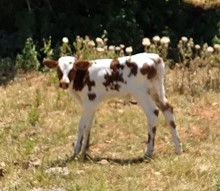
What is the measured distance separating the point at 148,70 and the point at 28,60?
4.80 metres

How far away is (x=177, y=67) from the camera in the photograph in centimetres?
1028

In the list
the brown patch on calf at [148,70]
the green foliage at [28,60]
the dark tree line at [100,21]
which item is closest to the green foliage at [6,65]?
the green foliage at [28,60]

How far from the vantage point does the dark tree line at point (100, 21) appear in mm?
11812

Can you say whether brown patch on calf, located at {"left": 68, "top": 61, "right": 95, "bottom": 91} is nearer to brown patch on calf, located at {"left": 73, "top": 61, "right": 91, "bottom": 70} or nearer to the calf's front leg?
brown patch on calf, located at {"left": 73, "top": 61, "right": 91, "bottom": 70}

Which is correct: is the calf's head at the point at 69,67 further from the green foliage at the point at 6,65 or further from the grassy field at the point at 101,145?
the green foliage at the point at 6,65

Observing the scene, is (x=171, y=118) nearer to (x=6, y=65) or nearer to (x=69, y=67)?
(x=69, y=67)

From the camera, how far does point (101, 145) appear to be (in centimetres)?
729

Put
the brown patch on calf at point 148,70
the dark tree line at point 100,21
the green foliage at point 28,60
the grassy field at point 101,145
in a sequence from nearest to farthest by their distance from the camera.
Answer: the grassy field at point 101,145, the brown patch on calf at point 148,70, the green foliage at point 28,60, the dark tree line at point 100,21

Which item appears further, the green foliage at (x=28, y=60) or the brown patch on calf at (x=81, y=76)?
the green foliage at (x=28, y=60)

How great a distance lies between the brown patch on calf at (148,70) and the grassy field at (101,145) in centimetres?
85

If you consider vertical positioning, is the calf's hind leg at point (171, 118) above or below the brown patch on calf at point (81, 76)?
below

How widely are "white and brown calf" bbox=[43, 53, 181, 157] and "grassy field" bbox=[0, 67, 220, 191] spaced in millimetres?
408

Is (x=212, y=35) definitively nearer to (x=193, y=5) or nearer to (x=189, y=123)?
(x=193, y=5)

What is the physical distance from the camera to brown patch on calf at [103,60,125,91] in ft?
21.2
